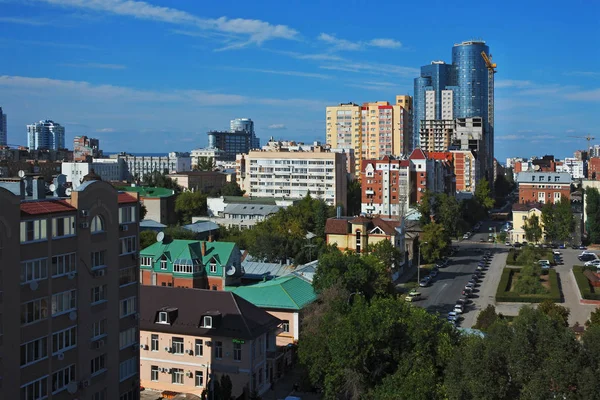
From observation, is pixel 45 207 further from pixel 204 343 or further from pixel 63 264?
pixel 204 343

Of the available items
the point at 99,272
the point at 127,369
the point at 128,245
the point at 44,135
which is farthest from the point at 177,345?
the point at 44,135

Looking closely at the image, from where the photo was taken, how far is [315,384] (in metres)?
20.6

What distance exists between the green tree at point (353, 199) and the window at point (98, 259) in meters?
59.3

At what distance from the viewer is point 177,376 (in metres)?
22.4

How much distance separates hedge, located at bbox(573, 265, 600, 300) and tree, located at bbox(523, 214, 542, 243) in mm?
11850

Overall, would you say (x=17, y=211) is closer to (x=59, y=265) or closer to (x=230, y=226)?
(x=59, y=265)

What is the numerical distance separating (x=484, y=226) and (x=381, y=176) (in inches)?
678

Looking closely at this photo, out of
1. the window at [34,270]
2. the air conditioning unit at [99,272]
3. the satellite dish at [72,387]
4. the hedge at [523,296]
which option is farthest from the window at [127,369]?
the hedge at [523,296]

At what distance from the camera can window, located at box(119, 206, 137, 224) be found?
17.9 m

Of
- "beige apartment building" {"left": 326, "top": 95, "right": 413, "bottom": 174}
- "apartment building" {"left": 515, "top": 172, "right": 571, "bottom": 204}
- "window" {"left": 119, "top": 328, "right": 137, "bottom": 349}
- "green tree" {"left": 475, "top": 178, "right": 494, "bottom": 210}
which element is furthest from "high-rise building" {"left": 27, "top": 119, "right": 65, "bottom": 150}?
"window" {"left": 119, "top": 328, "right": 137, "bottom": 349}

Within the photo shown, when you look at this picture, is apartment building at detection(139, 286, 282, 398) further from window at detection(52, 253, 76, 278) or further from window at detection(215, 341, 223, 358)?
window at detection(52, 253, 76, 278)

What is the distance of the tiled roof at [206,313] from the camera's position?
21.9m

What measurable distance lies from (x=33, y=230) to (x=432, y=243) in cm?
3737

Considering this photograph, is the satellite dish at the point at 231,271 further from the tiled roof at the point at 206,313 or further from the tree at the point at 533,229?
the tree at the point at 533,229
